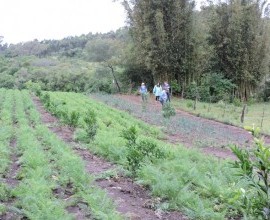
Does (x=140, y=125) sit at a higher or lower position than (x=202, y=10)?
lower

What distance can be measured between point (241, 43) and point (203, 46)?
9.54 ft

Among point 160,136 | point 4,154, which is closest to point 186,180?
point 4,154

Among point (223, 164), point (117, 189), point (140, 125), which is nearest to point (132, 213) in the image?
point (117, 189)

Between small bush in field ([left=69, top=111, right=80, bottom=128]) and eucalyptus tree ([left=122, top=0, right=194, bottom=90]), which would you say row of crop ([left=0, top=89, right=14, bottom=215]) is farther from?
eucalyptus tree ([left=122, top=0, right=194, bottom=90])

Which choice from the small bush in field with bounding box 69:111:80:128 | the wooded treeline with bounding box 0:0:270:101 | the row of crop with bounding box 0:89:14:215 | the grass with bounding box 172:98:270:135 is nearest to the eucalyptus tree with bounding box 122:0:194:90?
the wooded treeline with bounding box 0:0:270:101

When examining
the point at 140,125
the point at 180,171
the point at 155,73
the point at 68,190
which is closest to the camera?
the point at 68,190

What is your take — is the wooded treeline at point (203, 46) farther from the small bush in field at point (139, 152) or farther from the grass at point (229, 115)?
the small bush in field at point (139, 152)

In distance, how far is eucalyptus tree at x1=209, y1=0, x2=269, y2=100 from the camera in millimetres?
31391

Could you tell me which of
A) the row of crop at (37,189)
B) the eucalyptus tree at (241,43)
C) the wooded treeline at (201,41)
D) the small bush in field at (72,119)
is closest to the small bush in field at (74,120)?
the small bush in field at (72,119)

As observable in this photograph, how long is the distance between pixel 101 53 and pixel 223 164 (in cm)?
5043

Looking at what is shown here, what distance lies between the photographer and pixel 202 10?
115 ft

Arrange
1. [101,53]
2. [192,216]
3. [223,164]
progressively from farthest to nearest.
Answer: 1. [101,53]
2. [223,164]
3. [192,216]

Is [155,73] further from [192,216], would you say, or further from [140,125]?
[192,216]

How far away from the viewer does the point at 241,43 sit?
31.5m
